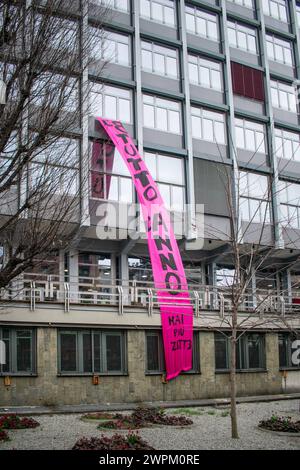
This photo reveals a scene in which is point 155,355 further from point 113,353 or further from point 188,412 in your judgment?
point 188,412

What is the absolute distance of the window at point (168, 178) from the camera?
95.4 feet

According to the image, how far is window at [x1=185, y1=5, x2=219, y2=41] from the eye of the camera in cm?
3241

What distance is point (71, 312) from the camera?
20047 mm

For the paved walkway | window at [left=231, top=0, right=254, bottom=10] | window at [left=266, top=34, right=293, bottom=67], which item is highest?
window at [left=231, top=0, right=254, bottom=10]

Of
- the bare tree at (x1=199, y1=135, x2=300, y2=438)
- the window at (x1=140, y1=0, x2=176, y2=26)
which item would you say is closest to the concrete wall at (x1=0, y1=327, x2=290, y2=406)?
the bare tree at (x1=199, y1=135, x2=300, y2=438)

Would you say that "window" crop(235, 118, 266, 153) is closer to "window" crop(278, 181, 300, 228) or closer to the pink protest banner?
"window" crop(278, 181, 300, 228)

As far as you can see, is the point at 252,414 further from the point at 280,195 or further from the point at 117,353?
the point at 280,195

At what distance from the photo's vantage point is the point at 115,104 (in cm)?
2864

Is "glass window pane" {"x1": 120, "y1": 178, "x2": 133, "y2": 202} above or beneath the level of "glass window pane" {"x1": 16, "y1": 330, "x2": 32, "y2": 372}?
above

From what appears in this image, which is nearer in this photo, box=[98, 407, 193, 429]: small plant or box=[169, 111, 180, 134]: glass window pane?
box=[98, 407, 193, 429]: small plant

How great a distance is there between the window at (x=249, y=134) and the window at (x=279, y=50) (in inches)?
190

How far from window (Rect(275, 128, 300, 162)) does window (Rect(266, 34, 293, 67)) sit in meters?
4.47

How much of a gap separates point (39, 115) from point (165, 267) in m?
11.8

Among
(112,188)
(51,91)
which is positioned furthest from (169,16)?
(51,91)
